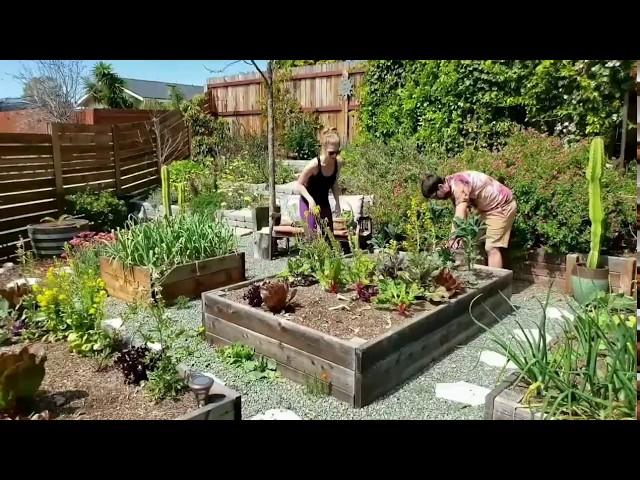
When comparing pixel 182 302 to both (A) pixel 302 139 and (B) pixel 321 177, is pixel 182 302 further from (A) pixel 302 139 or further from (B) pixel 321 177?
(A) pixel 302 139

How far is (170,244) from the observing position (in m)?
4.28

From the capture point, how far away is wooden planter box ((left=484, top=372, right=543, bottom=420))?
197 centimetres

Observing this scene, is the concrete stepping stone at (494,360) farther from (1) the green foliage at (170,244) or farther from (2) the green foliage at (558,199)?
(1) the green foliage at (170,244)

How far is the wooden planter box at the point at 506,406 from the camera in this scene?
77.5 inches

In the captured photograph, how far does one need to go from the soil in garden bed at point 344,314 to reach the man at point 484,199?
4.20 ft

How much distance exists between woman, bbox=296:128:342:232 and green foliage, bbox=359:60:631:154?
3086 mm

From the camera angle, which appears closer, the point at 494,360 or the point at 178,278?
the point at 494,360

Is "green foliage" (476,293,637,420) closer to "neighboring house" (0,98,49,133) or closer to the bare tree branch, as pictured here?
the bare tree branch

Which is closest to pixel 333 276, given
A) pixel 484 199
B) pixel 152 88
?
pixel 484 199

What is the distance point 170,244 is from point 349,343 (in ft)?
7.41

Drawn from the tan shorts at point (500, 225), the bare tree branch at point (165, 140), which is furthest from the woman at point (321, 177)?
the bare tree branch at point (165, 140)

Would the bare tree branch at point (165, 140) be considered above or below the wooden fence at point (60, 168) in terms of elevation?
above

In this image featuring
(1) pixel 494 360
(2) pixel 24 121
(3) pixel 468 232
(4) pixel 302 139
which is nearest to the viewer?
(1) pixel 494 360
